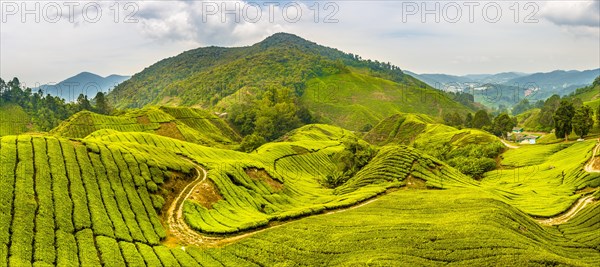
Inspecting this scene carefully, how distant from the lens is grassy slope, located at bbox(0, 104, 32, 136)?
158 m

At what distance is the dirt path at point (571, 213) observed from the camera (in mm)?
48287

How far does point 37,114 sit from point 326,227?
19921cm

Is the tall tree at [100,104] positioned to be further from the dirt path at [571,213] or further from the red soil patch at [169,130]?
the dirt path at [571,213]

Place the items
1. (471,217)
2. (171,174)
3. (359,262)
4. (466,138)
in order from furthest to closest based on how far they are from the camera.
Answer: (466,138), (171,174), (471,217), (359,262)

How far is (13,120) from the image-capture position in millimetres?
175125

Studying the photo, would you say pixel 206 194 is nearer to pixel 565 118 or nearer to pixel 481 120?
pixel 565 118

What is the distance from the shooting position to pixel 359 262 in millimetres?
30734

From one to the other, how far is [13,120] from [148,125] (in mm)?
87723

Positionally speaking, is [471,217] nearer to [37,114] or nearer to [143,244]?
[143,244]

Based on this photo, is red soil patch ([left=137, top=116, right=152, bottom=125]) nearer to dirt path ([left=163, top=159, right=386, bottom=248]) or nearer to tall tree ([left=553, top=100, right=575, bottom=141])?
dirt path ([left=163, top=159, right=386, bottom=248])

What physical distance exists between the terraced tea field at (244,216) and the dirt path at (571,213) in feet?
1.59

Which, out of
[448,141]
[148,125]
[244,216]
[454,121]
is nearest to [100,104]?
[148,125]

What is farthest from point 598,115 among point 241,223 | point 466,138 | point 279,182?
point 241,223

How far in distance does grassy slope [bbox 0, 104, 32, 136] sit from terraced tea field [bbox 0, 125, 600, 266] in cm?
13998
